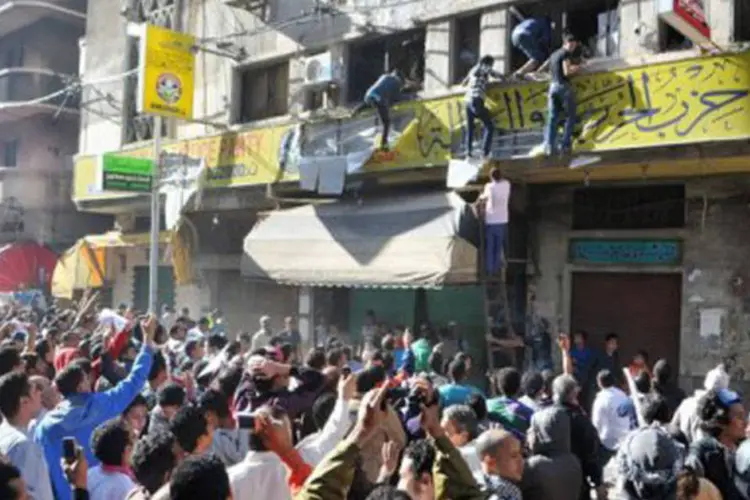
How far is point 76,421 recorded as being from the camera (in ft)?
15.5

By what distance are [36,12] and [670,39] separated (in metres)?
20.6

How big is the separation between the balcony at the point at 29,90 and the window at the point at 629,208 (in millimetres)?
17900

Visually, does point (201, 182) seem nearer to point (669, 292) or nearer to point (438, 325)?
point (438, 325)

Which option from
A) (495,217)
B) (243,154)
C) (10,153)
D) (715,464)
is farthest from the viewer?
(10,153)

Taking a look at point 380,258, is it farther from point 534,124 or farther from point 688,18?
point 688,18

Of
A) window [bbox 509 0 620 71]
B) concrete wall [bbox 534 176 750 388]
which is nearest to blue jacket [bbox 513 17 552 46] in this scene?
window [bbox 509 0 620 71]

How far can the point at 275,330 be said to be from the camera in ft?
56.8

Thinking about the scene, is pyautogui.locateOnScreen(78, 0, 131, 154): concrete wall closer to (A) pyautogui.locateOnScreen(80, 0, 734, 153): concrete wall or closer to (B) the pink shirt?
(A) pyautogui.locateOnScreen(80, 0, 734, 153): concrete wall

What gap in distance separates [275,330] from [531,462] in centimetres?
1329

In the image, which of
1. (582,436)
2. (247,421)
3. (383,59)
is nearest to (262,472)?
(247,421)

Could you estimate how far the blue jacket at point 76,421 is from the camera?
4.52 metres

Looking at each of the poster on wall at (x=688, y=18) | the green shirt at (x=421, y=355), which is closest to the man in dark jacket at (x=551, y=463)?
the green shirt at (x=421, y=355)

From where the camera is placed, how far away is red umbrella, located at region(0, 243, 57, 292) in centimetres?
2392

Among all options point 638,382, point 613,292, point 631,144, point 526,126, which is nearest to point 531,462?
point 638,382
